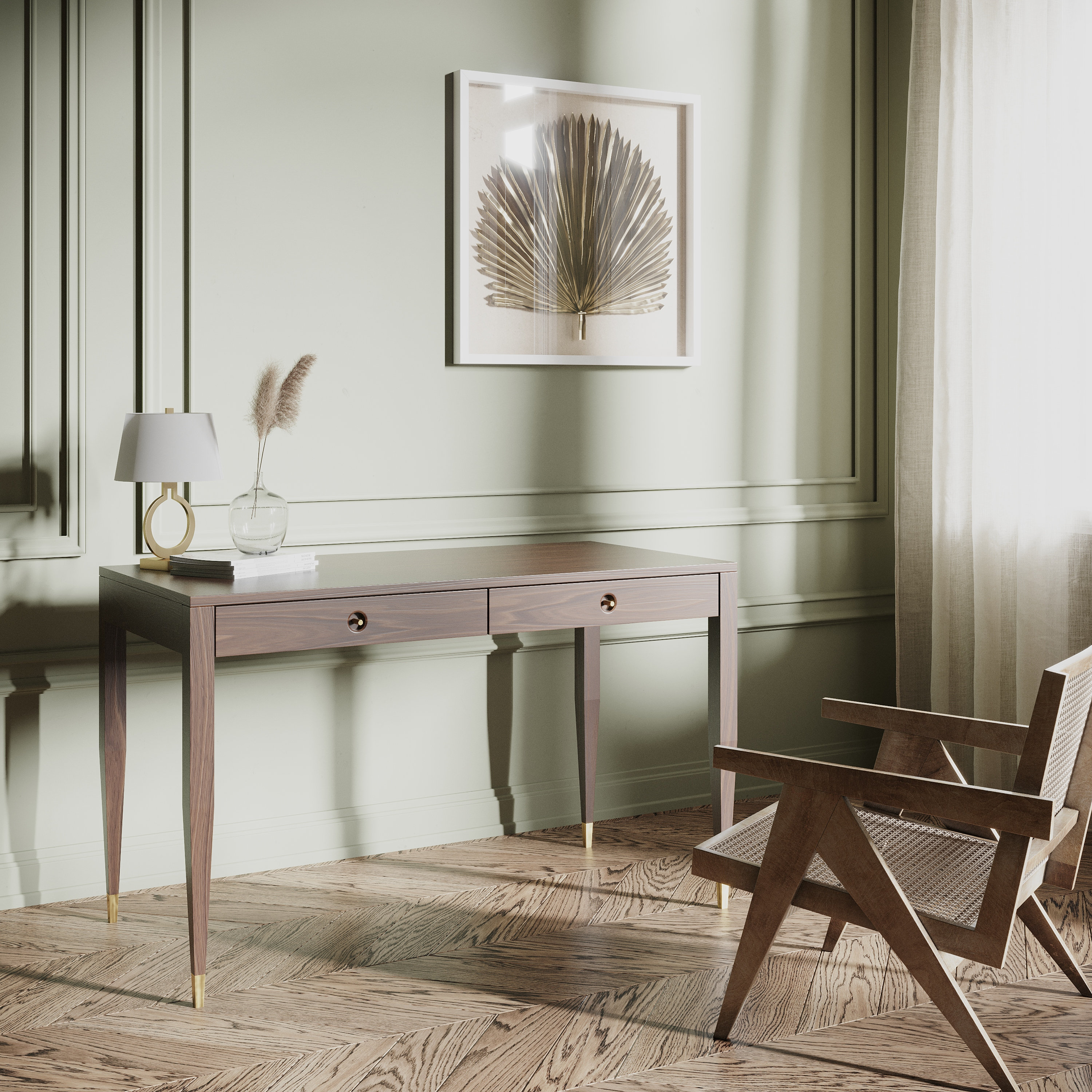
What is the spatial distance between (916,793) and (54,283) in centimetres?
214

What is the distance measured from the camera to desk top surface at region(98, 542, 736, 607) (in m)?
2.31

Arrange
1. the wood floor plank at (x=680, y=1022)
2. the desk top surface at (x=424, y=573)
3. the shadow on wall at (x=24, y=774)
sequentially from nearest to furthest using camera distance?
the wood floor plank at (x=680, y=1022) < the desk top surface at (x=424, y=573) < the shadow on wall at (x=24, y=774)

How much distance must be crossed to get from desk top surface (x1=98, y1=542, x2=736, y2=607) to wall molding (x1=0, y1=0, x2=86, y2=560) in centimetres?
21

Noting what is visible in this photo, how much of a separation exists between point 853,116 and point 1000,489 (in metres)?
1.29

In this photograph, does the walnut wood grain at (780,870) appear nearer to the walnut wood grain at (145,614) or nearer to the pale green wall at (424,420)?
the walnut wood grain at (145,614)

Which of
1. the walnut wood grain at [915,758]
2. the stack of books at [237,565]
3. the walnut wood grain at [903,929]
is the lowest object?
the walnut wood grain at [903,929]

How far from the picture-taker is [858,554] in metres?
3.78

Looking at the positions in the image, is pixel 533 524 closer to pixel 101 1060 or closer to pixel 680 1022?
pixel 680 1022

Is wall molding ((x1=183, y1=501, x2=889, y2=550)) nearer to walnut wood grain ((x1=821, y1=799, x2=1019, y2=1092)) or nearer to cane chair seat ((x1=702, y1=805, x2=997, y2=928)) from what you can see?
cane chair seat ((x1=702, y1=805, x2=997, y2=928))

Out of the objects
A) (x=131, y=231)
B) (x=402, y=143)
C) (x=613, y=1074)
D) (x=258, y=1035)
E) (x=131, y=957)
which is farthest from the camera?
(x=402, y=143)

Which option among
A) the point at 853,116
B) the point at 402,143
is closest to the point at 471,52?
the point at 402,143

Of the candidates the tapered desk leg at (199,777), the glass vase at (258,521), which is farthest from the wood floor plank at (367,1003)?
the glass vase at (258,521)

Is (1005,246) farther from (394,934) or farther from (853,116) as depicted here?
(394,934)

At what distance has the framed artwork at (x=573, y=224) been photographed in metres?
3.12
